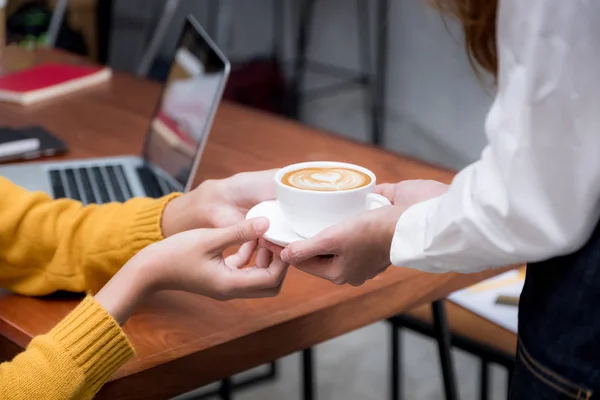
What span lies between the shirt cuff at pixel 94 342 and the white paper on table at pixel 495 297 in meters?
0.70

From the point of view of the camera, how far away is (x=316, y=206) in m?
0.86

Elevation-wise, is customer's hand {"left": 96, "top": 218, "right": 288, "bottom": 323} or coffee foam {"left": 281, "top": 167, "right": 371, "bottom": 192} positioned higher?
coffee foam {"left": 281, "top": 167, "right": 371, "bottom": 192}

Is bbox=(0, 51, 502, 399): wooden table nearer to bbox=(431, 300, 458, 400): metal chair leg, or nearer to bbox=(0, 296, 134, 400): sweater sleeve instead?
bbox=(0, 296, 134, 400): sweater sleeve

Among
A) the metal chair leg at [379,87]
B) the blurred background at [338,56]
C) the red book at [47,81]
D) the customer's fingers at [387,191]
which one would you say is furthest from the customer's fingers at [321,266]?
the metal chair leg at [379,87]

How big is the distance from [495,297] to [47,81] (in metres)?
1.07

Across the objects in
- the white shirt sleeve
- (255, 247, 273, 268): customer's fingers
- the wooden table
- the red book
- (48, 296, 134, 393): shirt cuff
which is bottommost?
the red book

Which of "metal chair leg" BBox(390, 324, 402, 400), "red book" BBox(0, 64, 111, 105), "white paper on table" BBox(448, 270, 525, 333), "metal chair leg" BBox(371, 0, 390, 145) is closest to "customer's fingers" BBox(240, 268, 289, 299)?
"white paper on table" BBox(448, 270, 525, 333)

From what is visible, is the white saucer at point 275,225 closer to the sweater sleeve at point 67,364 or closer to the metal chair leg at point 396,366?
the sweater sleeve at point 67,364

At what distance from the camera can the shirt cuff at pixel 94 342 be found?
2.77 ft

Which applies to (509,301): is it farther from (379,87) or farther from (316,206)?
(379,87)

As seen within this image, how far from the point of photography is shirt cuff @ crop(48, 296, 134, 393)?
0.84 metres

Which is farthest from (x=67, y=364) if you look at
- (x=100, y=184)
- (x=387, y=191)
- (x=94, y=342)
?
(x=100, y=184)

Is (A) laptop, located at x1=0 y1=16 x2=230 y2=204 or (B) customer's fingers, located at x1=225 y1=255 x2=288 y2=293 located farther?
(A) laptop, located at x1=0 y1=16 x2=230 y2=204

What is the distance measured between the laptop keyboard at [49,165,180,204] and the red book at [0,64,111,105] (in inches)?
19.0
